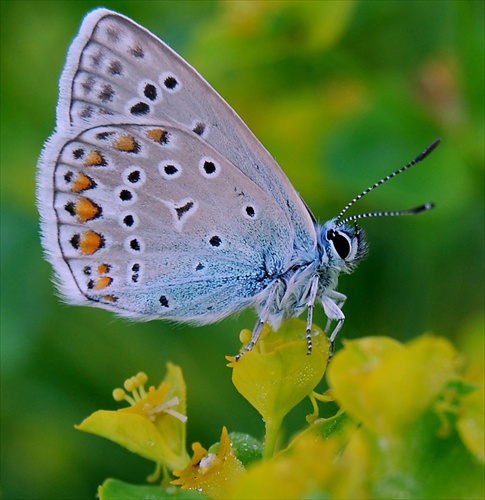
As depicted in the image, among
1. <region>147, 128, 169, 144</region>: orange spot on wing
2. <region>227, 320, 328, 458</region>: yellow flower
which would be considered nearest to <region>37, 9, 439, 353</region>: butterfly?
<region>147, 128, 169, 144</region>: orange spot on wing

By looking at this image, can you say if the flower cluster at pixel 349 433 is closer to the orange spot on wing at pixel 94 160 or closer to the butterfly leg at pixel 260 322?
the butterfly leg at pixel 260 322

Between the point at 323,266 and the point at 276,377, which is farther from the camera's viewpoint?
the point at 323,266

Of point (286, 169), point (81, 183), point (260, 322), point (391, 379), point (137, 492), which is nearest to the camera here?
point (391, 379)

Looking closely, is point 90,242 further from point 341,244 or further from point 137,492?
point 137,492

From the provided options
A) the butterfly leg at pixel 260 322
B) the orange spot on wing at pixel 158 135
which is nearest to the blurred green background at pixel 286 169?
the butterfly leg at pixel 260 322

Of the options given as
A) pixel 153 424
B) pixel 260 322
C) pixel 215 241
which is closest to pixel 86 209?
pixel 215 241

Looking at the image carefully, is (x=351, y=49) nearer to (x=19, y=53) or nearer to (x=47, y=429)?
(x=19, y=53)

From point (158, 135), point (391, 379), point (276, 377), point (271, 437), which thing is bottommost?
point (271, 437)
